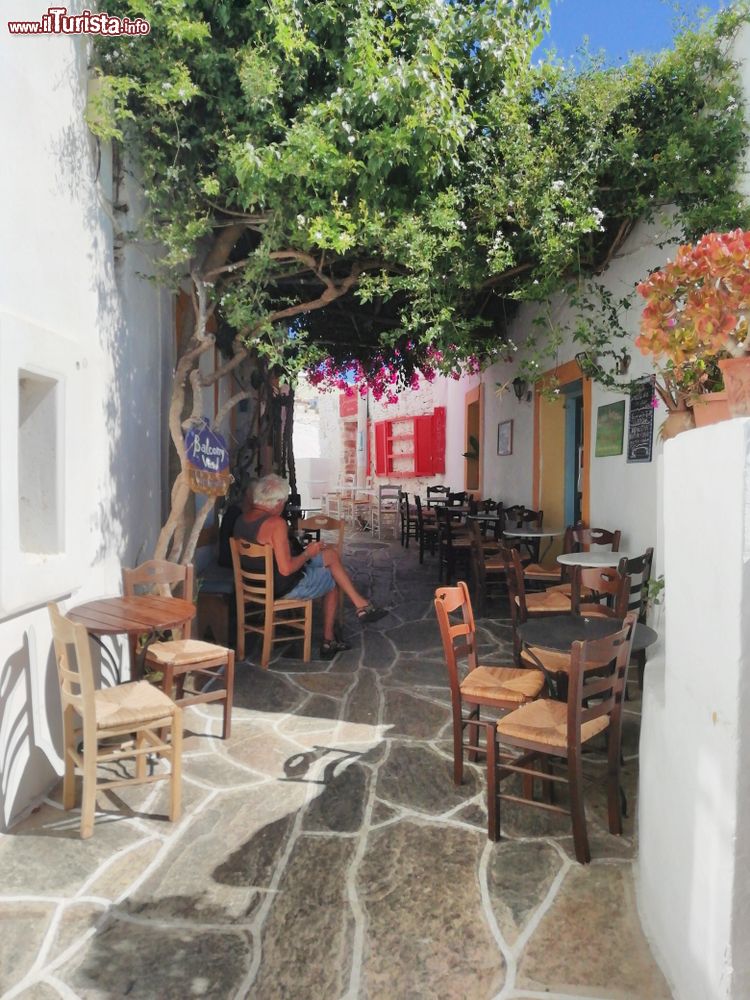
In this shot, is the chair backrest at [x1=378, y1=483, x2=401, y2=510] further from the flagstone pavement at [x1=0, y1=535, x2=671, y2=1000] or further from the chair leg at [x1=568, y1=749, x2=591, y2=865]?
the chair leg at [x1=568, y1=749, x2=591, y2=865]

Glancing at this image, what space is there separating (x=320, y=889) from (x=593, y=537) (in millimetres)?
3949

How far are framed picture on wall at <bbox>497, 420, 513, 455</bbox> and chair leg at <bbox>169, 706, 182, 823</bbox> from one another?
21.7 feet

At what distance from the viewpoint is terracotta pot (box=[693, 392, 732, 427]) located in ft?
7.06

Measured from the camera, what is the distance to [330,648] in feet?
16.3

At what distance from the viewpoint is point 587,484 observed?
6043 millimetres

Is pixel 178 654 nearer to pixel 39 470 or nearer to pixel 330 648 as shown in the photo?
pixel 39 470

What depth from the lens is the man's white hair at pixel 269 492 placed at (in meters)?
4.86

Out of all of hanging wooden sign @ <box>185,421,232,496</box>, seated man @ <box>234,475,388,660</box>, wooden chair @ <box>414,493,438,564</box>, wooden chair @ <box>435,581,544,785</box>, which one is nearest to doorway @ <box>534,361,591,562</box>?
wooden chair @ <box>414,493,438,564</box>

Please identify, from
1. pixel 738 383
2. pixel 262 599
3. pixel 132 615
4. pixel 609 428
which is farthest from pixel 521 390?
pixel 738 383

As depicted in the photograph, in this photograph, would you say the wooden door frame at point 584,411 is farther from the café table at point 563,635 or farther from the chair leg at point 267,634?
the chair leg at point 267,634

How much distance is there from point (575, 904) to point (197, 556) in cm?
436

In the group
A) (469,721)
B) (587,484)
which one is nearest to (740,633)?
(469,721)

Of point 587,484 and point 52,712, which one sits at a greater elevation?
point 587,484

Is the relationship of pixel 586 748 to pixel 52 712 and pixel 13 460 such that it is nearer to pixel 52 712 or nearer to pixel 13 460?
pixel 52 712
